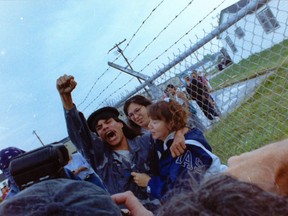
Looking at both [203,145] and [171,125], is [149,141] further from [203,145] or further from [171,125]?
[203,145]

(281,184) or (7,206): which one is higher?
(7,206)

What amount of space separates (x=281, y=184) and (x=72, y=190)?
60cm

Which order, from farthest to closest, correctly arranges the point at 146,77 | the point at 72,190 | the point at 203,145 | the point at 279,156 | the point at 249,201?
the point at 146,77
the point at 203,145
the point at 72,190
the point at 279,156
the point at 249,201

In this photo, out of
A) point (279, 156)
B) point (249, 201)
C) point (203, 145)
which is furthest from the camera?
point (203, 145)

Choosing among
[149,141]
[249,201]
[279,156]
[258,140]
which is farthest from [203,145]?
[258,140]

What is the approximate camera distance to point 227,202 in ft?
1.96

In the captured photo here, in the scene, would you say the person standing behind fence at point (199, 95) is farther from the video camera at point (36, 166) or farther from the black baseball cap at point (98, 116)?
the video camera at point (36, 166)

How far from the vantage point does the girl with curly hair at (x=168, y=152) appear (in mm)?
2010

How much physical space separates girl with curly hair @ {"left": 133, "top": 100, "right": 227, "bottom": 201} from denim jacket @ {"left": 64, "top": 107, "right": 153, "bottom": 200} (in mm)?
110

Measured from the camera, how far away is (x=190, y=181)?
788 millimetres

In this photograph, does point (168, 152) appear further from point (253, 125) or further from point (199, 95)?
point (253, 125)

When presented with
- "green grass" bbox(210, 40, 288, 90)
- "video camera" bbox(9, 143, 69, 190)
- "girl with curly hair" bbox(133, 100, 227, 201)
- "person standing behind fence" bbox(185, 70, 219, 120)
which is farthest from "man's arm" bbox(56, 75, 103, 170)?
"person standing behind fence" bbox(185, 70, 219, 120)

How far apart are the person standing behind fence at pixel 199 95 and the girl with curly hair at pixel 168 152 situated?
5.23 feet

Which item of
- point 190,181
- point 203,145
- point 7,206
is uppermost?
point 7,206
